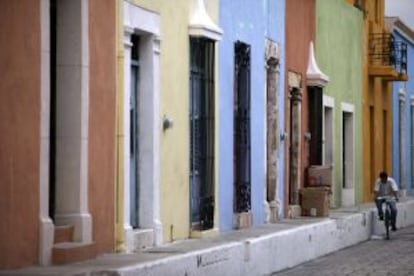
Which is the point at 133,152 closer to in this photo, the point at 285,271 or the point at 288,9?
the point at 285,271

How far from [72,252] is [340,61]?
63.1ft

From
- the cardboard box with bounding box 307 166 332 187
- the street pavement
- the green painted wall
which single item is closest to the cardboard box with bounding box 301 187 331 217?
the cardboard box with bounding box 307 166 332 187

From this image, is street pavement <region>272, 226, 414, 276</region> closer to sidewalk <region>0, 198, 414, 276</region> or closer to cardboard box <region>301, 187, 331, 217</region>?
sidewalk <region>0, 198, 414, 276</region>

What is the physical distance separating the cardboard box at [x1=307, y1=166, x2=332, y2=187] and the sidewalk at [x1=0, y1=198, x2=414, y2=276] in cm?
76

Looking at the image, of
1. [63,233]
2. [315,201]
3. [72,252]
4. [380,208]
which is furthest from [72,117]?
[380,208]

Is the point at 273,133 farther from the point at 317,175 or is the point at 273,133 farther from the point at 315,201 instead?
the point at 317,175

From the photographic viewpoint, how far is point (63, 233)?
593 inches

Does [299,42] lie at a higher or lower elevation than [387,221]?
higher

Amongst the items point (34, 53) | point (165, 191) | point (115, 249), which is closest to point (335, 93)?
point (165, 191)

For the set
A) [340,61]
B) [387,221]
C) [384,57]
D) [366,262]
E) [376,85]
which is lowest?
[366,262]

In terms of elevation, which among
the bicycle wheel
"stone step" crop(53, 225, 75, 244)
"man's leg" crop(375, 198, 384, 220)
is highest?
"stone step" crop(53, 225, 75, 244)

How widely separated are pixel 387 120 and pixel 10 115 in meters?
28.6

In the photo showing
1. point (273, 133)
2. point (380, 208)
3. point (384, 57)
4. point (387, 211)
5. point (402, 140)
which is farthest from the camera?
point (402, 140)

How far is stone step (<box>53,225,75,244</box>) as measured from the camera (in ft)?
48.8
